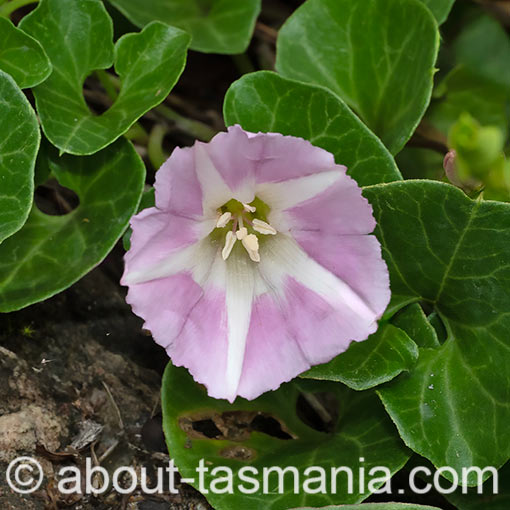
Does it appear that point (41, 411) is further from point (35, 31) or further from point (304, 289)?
point (35, 31)

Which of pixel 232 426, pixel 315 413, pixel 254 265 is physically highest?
pixel 254 265

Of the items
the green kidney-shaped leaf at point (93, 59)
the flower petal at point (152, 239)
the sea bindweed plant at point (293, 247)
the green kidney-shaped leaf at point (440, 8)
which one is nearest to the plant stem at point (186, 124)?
the sea bindweed plant at point (293, 247)

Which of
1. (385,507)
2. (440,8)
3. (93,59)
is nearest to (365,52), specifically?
(440,8)

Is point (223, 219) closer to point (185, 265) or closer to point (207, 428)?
point (185, 265)

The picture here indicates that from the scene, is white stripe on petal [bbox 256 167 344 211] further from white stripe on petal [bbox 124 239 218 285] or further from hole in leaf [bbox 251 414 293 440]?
hole in leaf [bbox 251 414 293 440]

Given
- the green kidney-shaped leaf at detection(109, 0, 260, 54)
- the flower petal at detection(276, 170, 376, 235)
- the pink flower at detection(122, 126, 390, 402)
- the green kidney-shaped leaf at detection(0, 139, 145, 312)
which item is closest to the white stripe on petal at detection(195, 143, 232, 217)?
the pink flower at detection(122, 126, 390, 402)

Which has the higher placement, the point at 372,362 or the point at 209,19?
the point at 209,19

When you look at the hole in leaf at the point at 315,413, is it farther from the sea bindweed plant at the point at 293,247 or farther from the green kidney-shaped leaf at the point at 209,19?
the green kidney-shaped leaf at the point at 209,19

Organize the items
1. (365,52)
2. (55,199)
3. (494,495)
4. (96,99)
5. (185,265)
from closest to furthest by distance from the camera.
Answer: (185,265) → (494,495) → (365,52) → (55,199) → (96,99)
